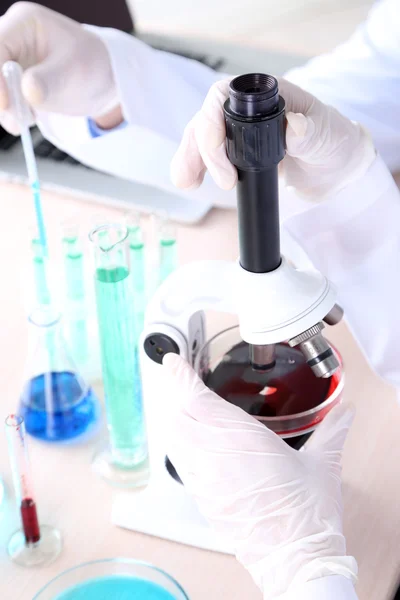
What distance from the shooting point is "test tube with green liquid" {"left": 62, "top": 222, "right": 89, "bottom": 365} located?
1061 millimetres

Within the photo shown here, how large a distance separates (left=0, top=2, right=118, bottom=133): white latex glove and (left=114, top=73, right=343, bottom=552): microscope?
1.46ft

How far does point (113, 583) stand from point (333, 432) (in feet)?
0.89

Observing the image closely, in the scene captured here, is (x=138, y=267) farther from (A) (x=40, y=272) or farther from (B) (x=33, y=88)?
(B) (x=33, y=88)

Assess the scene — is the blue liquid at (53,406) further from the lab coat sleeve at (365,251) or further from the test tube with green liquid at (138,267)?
the lab coat sleeve at (365,251)

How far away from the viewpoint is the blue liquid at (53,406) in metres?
0.96

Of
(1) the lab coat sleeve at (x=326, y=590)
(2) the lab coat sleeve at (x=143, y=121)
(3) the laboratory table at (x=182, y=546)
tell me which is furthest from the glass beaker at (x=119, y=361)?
(2) the lab coat sleeve at (x=143, y=121)

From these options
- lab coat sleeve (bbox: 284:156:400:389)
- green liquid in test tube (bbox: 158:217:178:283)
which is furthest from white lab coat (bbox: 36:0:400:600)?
green liquid in test tube (bbox: 158:217:178:283)

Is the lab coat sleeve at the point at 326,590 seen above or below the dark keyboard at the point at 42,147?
above

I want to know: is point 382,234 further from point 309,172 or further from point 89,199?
point 89,199

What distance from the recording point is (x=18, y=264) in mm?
1252

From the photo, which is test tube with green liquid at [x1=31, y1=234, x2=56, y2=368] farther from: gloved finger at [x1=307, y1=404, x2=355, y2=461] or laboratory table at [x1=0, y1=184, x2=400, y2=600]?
gloved finger at [x1=307, y1=404, x2=355, y2=461]

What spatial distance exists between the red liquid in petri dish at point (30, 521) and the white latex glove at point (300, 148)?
15.0 inches

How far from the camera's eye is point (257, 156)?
0.67 meters

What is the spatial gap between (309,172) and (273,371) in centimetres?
29
